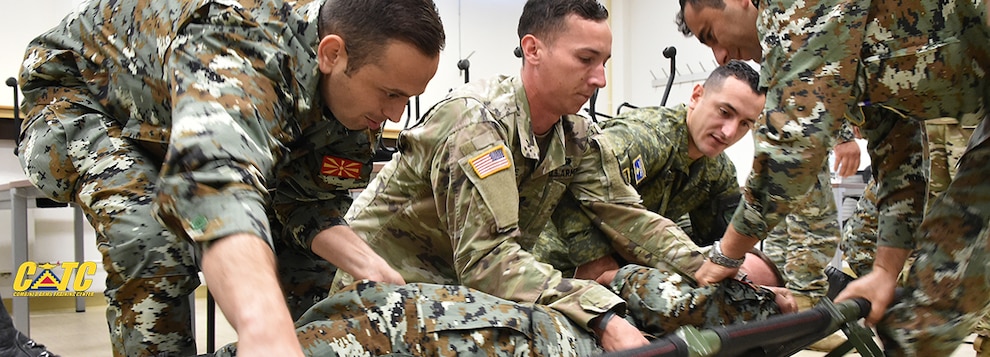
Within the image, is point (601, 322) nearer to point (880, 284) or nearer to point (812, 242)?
point (880, 284)

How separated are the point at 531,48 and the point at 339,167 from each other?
71cm

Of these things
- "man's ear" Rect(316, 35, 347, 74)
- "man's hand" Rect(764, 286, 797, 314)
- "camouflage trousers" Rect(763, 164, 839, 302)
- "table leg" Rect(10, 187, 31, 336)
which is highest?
"man's ear" Rect(316, 35, 347, 74)

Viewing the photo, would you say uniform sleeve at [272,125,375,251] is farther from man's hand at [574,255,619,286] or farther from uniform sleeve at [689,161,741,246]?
uniform sleeve at [689,161,741,246]

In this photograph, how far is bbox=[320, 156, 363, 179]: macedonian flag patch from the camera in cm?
151

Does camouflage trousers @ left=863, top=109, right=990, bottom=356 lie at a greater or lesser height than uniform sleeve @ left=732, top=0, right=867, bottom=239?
lesser

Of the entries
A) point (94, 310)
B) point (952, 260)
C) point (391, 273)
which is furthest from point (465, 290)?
point (94, 310)

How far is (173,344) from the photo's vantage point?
1.38 meters

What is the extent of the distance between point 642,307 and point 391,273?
61cm

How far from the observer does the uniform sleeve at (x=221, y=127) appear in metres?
0.92

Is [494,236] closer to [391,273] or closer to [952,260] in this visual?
[391,273]

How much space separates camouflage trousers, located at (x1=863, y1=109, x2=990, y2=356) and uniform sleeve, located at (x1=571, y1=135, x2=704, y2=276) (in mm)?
553

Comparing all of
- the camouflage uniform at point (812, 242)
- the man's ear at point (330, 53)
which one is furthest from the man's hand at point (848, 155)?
the man's ear at point (330, 53)

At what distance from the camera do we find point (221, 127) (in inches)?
38.7

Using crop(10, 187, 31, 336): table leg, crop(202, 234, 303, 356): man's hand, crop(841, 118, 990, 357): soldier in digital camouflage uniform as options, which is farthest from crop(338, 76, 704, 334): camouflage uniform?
crop(10, 187, 31, 336): table leg
